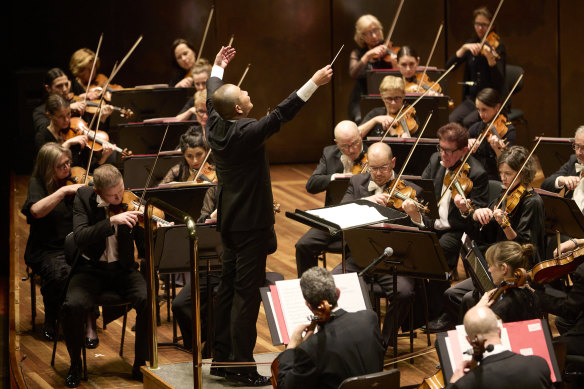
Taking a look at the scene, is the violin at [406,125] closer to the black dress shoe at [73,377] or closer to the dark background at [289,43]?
the black dress shoe at [73,377]

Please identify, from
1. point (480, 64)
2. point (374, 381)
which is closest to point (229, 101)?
point (374, 381)

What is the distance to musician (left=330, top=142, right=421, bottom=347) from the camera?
482cm

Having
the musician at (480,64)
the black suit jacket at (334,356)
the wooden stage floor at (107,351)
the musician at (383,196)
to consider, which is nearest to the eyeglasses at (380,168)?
the musician at (383,196)

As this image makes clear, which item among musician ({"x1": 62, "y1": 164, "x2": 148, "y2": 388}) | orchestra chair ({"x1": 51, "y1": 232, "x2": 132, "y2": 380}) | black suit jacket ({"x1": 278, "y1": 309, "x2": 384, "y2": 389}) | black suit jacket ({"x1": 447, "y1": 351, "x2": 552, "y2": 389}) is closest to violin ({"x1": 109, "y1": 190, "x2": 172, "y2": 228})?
musician ({"x1": 62, "y1": 164, "x2": 148, "y2": 388})

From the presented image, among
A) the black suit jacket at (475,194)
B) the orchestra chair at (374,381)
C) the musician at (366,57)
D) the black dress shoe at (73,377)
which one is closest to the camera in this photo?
the orchestra chair at (374,381)

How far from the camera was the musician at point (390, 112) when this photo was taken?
20.8ft

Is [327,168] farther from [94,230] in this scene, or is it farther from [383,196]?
[94,230]

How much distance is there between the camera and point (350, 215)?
412 centimetres

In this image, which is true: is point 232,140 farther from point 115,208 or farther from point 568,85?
point 568,85

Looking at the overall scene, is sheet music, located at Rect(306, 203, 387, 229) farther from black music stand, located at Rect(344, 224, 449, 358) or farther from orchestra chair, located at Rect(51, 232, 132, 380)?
orchestra chair, located at Rect(51, 232, 132, 380)

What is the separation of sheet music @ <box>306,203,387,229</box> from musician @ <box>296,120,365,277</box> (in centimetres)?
120

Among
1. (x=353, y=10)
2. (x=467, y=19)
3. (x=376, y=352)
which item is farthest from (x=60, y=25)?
(x=376, y=352)

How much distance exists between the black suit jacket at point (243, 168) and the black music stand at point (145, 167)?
1823mm

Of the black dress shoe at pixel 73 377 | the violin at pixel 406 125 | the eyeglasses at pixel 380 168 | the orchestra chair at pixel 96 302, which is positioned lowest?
the black dress shoe at pixel 73 377
